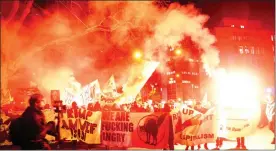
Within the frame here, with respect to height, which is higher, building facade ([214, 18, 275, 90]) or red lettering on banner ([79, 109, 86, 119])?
building facade ([214, 18, 275, 90])

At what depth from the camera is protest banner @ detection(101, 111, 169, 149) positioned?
791cm

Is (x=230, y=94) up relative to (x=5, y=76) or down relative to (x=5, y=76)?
down

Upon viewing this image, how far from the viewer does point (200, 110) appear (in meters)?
9.12

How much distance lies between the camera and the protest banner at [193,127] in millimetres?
8445

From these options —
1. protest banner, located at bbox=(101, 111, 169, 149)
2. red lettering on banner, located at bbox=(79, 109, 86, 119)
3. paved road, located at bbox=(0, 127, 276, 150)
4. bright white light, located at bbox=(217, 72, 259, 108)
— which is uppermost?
bright white light, located at bbox=(217, 72, 259, 108)

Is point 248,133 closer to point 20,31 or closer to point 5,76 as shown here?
point 5,76

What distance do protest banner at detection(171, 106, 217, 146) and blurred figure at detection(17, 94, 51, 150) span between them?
3597mm

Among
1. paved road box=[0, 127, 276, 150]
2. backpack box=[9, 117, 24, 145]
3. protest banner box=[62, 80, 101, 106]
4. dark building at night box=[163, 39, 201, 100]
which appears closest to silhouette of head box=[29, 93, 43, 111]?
backpack box=[9, 117, 24, 145]

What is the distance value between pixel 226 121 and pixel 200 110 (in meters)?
0.87

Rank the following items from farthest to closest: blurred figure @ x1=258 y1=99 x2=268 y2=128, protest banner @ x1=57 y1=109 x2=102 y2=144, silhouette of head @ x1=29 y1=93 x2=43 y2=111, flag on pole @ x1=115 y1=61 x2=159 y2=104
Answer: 1. blurred figure @ x1=258 y1=99 x2=268 y2=128
2. flag on pole @ x1=115 y1=61 x2=159 y2=104
3. protest banner @ x1=57 y1=109 x2=102 y2=144
4. silhouette of head @ x1=29 y1=93 x2=43 y2=111

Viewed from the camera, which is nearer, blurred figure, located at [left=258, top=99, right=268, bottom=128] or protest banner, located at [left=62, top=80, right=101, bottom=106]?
protest banner, located at [left=62, top=80, right=101, bottom=106]

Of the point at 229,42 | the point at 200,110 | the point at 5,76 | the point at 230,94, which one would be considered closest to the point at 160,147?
the point at 200,110

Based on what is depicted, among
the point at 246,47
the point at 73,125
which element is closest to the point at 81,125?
the point at 73,125

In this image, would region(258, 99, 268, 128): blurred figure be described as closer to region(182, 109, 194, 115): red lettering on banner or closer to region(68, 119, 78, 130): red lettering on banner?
region(182, 109, 194, 115): red lettering on banner
